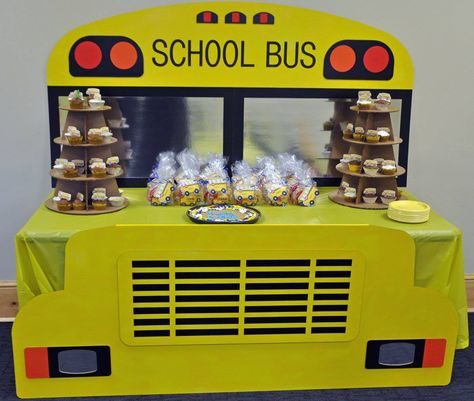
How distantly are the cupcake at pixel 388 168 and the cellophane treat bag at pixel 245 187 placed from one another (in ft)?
1.65

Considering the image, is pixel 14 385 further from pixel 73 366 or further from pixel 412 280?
pixel 412 280

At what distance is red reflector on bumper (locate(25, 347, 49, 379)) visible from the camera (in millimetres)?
2174

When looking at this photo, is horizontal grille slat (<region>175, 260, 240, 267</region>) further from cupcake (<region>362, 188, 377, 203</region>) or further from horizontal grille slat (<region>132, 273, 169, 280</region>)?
cupcake (<region>362, 188, 377, 203</region>)

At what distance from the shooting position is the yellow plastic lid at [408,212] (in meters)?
2.28

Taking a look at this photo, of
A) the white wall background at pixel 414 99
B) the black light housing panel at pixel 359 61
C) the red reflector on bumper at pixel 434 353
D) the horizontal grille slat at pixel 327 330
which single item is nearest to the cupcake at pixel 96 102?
the white wall background at pixel 414 99

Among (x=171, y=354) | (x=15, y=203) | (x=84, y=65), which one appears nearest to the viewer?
(x=171, y=354)

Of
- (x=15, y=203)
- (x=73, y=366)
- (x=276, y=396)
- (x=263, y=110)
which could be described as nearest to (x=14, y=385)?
(x=73, y=366)

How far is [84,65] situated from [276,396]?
150 cm

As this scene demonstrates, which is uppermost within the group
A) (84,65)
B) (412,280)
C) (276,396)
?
(84,65)

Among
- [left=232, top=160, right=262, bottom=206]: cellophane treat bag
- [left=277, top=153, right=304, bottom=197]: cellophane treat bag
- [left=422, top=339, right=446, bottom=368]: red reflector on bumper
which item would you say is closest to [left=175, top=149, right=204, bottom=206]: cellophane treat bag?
[left=232, top=160, right=262, bottom=206]: cellophane treat bag

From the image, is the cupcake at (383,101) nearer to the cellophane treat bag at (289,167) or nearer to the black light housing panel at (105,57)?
the cellophane treat bag at (289,167)

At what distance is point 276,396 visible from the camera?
2.27 m

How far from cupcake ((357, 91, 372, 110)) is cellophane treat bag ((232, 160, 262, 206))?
52 cm

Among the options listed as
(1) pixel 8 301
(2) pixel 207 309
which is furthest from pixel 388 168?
(1) pixel 8 301
